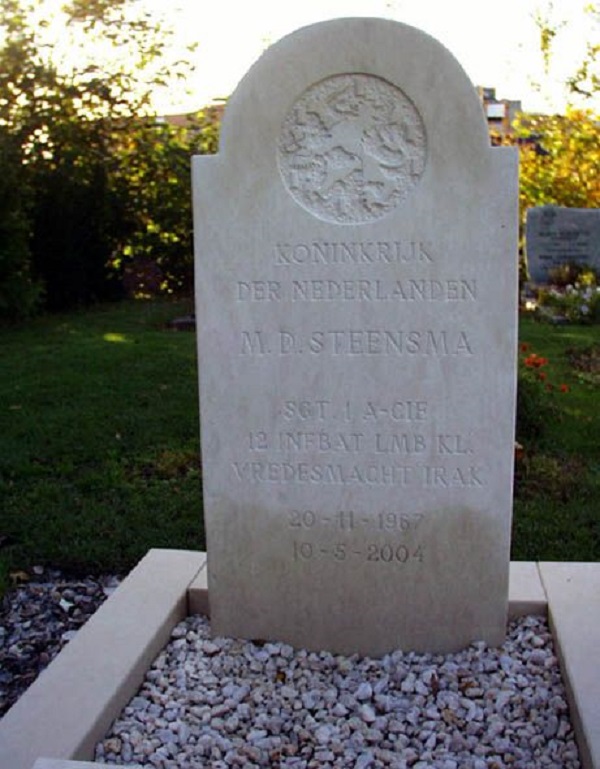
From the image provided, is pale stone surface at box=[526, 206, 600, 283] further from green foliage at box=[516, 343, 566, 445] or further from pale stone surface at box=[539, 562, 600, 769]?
pale stone surface at box=[539, 562, 600, 769]

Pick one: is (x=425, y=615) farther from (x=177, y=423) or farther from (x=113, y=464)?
(x=177, y=423)

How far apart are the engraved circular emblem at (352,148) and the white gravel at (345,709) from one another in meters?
1.58

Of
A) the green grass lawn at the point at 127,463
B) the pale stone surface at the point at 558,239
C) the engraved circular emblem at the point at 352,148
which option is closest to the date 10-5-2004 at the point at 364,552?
the engraved circular emblem at the point at 352,148

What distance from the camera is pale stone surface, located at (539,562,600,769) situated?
2.74 meters

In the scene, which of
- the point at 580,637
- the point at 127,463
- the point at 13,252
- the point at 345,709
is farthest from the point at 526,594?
the point at 13,252

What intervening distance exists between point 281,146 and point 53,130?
1018 centimetres

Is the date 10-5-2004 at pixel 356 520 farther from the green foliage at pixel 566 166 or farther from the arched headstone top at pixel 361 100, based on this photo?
the green foliage at pixel 566 166

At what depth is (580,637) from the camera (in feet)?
10.7

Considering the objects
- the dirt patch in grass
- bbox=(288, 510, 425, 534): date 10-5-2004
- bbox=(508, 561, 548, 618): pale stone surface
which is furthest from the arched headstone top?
the dirt patch in grass

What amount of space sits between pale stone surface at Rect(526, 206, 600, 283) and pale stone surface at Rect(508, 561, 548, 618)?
9.68m

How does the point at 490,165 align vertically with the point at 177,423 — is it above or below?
above

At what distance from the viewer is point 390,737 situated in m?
2.92

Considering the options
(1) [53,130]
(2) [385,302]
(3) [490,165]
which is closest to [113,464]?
(2) [385,302]

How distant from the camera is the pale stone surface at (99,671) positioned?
107 inches
